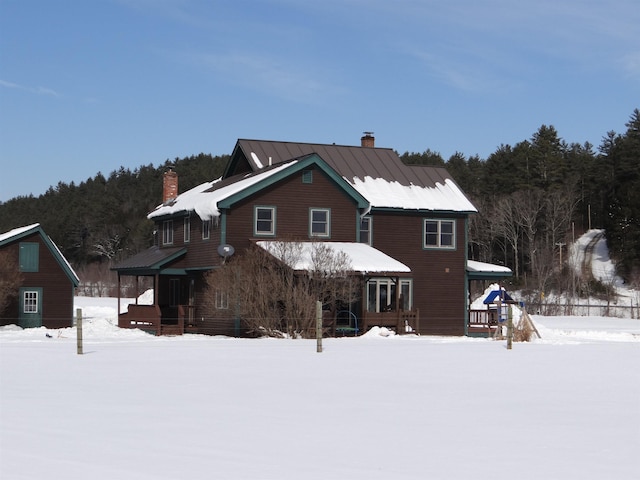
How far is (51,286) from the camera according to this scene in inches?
1681

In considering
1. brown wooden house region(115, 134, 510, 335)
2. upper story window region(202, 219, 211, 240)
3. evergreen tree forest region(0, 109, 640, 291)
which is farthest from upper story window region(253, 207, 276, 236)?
evergreen tree forest region(0, 109, 640, 291)

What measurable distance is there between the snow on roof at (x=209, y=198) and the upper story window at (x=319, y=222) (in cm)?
225

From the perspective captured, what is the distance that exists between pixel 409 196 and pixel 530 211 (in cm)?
4408

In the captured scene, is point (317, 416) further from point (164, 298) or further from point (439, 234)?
point (164, 298)

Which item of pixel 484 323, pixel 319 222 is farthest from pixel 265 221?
pixel 484 323

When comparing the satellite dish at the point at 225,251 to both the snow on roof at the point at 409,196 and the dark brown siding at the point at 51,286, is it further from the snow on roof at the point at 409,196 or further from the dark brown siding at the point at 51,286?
the dark brown siding at the point at 51,286

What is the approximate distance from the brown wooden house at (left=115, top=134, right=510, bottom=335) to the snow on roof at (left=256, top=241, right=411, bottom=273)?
0.12 m

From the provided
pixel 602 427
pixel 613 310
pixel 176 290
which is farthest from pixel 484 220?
pixel 602 427

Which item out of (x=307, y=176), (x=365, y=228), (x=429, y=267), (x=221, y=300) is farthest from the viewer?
(x=429, y=267)

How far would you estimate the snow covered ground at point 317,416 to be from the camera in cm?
952

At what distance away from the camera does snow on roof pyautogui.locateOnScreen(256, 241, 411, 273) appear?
110ft

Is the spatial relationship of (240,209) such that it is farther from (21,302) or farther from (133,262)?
(21,302)

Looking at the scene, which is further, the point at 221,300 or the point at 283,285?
the point at 221,300

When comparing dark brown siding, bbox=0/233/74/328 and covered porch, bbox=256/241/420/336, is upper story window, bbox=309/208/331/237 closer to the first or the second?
covered porch, bbox=256/241/420/336
